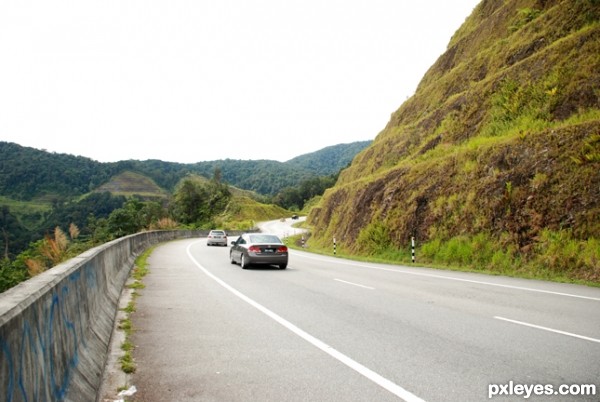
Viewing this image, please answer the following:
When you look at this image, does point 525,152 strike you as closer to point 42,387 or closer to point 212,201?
point 42,387

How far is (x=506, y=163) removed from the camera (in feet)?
63.7

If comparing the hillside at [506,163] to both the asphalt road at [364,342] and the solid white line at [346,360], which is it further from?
the solid white line at [346,360]

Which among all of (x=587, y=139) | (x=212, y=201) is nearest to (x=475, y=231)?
(x=587, y=139)

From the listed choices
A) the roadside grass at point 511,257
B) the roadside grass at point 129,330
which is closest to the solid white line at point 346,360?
the roadside grass at point 129,330

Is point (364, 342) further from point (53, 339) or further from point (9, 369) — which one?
point (9, 369)

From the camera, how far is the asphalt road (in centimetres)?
483

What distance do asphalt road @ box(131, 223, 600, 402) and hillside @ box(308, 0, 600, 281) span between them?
430 centimetres

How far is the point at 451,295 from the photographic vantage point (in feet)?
35.9

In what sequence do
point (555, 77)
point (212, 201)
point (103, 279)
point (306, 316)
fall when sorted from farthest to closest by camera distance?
point (212, 201)
point (555, 77)
point (103, 279)
point (306, 316)

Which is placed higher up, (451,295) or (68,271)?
(68,271)

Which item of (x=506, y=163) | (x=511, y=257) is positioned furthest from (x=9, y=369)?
(x=506, y=163)

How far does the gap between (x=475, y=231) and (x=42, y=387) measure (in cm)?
1803

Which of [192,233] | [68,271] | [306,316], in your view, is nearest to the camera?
[68,271]

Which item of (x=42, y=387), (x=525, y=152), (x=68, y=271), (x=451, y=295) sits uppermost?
(x=525, y=152)
